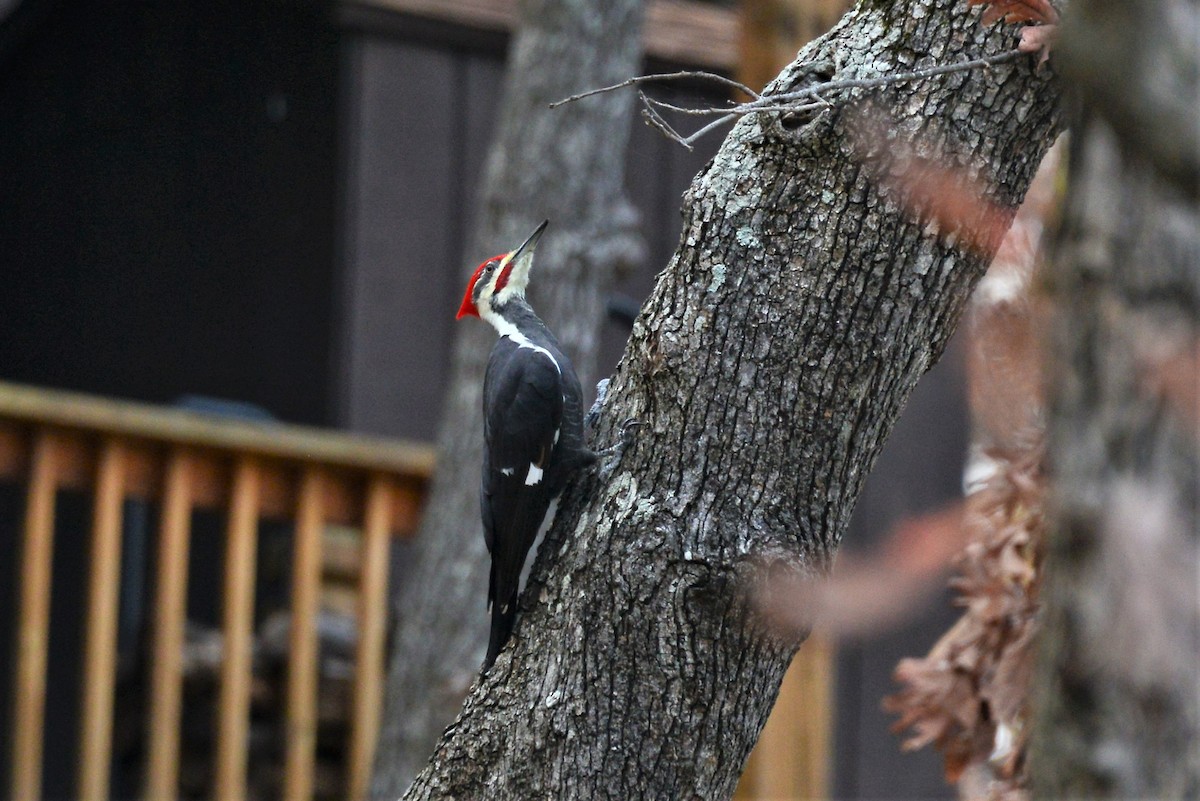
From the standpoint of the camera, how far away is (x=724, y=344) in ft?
6.55

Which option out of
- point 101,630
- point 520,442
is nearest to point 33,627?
point 101,630

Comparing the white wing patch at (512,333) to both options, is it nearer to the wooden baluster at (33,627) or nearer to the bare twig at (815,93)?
the bare twig at (815,93)

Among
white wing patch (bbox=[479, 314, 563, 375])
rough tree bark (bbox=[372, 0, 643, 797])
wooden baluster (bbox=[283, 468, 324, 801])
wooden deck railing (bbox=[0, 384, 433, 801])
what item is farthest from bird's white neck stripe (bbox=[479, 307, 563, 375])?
wooden baluster (bbox=[283, 468, 324, 801])

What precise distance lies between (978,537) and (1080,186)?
2327 mm

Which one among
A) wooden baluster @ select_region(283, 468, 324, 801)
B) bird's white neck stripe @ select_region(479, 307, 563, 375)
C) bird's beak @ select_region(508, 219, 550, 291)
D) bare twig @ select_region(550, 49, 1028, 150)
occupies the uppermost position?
bird's beak @ select_region(508, 219, 550, 291)

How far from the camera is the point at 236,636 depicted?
164 inches

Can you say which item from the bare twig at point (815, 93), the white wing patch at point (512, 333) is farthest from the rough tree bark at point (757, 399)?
the white wing patch at point (512, 333)

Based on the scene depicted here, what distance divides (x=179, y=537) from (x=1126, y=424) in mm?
3570

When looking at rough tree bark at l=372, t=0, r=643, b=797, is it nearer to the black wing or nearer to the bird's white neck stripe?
the bird's white neck stripe

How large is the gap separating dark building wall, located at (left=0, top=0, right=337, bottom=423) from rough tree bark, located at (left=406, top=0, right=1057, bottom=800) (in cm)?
321

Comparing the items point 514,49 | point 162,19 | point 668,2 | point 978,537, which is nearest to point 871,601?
point 978,537

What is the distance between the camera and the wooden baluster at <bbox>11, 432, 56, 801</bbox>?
3.92m

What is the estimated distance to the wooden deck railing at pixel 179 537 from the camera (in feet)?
13.0

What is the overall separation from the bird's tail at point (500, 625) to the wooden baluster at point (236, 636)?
5.73 ft
